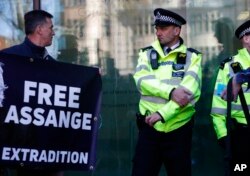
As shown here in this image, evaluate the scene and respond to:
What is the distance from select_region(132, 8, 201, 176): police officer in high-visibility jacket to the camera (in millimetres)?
4633

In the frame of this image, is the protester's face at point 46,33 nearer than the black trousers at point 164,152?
No

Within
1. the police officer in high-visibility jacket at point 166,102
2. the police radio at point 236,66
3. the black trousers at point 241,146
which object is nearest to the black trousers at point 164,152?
the police officer in high-visibility jacket at point 166,102

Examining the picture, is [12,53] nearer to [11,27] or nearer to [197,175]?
[11,27]

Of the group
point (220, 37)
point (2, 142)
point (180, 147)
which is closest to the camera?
point (2, 142)

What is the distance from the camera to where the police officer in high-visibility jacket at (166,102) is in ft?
15.2

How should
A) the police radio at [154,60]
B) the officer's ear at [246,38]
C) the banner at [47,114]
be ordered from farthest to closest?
the officer's ear at [246,38], the police radio at [154,60], the banner at [47,114]

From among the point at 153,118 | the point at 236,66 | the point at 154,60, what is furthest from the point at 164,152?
the point at 236,66

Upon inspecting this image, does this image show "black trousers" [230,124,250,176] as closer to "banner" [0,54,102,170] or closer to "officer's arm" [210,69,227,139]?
"officer's arm" [210,69,227,139]

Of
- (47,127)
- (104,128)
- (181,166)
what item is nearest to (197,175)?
(104,128)

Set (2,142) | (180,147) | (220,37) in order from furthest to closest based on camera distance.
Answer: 1. (220,37)
2. (180,147)
3. (2,142)

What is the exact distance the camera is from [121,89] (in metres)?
6.20

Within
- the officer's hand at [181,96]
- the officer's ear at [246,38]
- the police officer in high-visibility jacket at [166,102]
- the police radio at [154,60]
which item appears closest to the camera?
the officer's hand at [181,96]

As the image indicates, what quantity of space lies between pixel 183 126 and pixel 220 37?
170cm

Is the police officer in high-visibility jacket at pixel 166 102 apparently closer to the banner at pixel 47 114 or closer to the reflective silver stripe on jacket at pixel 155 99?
the reflective silver stripe on jacket at pixel 155 99
